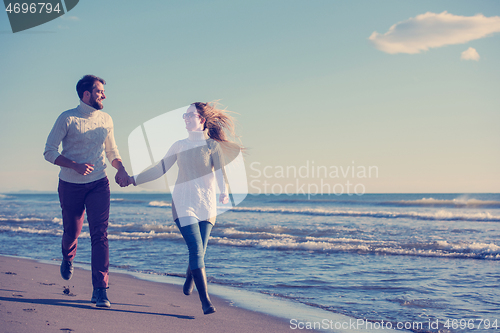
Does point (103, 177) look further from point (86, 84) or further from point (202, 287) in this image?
point (202, 287)

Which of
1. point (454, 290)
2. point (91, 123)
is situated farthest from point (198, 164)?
point (454, 290)

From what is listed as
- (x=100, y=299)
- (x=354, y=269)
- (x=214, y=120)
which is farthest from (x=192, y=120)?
(x=354, y=269)

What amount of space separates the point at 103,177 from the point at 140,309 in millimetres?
1310

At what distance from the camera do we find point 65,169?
3396mm

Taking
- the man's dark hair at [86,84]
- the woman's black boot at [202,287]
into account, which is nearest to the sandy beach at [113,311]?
the woman's black boot at [202,287]

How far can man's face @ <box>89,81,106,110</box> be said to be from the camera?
3400 millimetres

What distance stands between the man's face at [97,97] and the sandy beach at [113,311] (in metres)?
1.82

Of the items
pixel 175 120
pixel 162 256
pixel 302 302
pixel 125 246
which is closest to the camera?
pixel 175 120

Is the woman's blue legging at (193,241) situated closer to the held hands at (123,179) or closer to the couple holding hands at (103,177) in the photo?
the couple holding hands at (103,177)

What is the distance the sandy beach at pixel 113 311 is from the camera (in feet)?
9.37

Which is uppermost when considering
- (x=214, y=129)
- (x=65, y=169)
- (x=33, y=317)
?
(x=214, y=129)

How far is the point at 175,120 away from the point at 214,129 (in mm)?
526

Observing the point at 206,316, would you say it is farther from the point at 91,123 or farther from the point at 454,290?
the point at 454,290

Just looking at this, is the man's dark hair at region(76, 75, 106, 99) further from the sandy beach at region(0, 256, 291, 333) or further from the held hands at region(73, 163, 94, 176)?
the sandy beach at region(0, 256, 291, 333)
